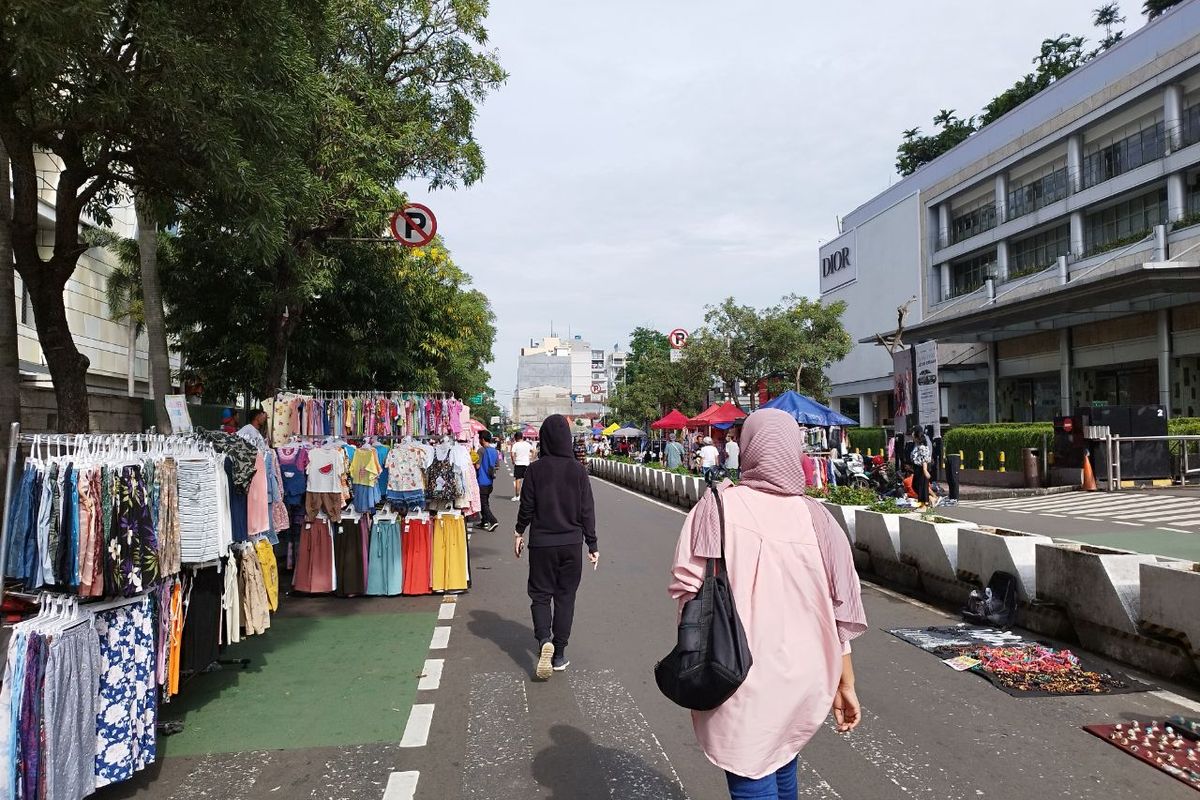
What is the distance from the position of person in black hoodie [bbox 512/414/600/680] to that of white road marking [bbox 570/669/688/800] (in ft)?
1.19

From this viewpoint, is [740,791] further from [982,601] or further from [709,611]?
[982,601]

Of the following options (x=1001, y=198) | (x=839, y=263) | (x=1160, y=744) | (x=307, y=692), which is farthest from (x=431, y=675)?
(x=839, y=263)

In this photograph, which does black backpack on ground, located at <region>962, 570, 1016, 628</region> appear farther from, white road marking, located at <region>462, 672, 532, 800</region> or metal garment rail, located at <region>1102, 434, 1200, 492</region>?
metal garment rail, located at <region>1102, 434, 1200, 492</region>

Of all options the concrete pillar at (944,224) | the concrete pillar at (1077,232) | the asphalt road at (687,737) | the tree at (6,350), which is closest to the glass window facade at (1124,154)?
the concrete pillar at (1077,232)

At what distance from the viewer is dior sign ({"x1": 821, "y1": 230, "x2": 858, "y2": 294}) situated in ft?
172

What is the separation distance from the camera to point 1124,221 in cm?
3191

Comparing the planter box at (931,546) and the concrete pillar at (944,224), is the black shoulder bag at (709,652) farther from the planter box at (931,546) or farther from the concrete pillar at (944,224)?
the concrete pillar at (944,224)

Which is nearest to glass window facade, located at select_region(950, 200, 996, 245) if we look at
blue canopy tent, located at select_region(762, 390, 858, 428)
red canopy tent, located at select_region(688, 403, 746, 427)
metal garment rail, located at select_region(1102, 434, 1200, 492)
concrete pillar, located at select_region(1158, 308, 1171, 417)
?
concrete pillar, located at select_region(1158, 308, 1171, 417)

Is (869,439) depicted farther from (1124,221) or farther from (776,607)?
(776,607)

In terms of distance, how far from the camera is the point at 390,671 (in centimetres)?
602

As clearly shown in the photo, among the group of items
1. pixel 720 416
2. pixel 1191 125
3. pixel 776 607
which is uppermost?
pixel 1191 125

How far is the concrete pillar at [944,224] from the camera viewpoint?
43.6 metres

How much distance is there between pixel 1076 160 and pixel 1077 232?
2961 mm

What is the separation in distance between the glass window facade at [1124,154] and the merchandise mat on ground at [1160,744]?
31231 millimetres
